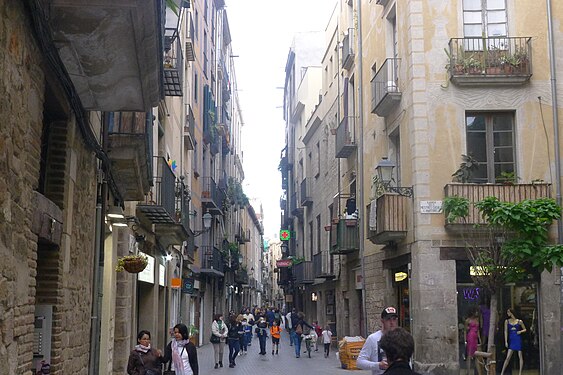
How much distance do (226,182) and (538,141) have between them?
26.7 meters

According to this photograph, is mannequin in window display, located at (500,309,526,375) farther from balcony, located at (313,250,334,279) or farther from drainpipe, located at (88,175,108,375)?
balcony, located at (313,250,334,279)

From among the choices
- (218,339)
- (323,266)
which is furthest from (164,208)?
(323,266)

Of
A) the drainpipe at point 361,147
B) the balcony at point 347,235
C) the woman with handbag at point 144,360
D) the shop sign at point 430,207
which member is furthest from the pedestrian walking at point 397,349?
the balcony at point 347,235

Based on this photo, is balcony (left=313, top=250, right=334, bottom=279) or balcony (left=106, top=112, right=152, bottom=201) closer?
balcony (left=106, top=112, right=152, bottom=201)

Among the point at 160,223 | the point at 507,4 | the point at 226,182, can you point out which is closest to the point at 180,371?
the point at 160,223

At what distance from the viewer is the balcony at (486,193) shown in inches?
705

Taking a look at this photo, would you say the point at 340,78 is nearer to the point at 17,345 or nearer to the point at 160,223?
the point at 160,223

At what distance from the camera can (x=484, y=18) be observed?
19.4m

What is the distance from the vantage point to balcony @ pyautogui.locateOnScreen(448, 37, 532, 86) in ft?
61.0

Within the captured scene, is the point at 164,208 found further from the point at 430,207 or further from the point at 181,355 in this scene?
the point at 430,207

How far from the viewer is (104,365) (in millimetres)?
12086

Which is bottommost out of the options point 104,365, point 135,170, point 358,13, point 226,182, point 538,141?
point 104,365

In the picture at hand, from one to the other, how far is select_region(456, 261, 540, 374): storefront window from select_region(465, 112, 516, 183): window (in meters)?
2.39

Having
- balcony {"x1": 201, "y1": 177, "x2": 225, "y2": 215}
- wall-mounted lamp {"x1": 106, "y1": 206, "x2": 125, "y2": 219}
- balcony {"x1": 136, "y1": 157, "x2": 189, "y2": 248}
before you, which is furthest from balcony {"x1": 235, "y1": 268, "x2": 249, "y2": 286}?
wall-mounted lamp {"x1": 106, "y1": 206, "x2": 125, "y2": 219}
